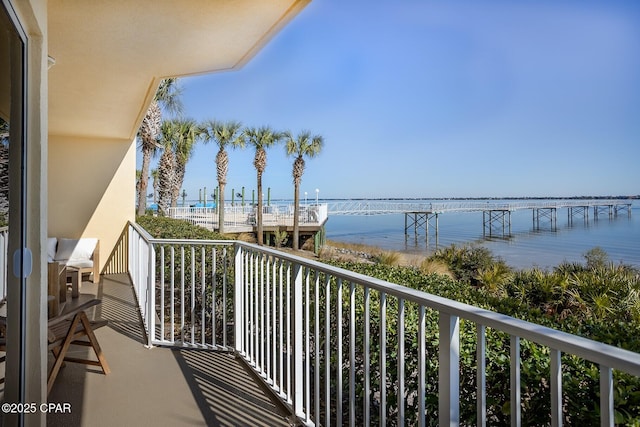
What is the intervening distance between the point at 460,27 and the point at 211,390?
118 ft

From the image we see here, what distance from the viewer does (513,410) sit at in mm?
1053

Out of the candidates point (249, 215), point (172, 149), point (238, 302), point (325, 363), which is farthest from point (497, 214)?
point (325, 363)

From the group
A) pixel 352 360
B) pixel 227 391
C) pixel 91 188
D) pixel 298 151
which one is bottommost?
pixel 227 391

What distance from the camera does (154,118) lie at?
54.1ft

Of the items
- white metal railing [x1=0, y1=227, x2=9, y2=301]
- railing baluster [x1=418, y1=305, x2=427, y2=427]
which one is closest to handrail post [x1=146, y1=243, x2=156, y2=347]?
white metal railing [x1=0, y1=227, x2=9, y2=301]

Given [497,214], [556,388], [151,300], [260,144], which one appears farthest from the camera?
[497,214]

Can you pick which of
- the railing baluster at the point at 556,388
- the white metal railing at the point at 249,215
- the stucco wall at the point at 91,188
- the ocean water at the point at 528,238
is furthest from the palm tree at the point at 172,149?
the railing baluster at the point at 556,388

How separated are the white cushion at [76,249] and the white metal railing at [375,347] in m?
2.87

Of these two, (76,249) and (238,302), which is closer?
(238,302)

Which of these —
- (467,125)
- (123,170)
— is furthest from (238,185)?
(123,170)

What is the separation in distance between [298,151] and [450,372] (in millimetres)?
24933

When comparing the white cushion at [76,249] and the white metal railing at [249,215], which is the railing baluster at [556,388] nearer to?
the white cushion at [76,249]

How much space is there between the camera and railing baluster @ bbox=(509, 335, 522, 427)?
1033 millimetres

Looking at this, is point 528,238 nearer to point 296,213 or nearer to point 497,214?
point 497,214
